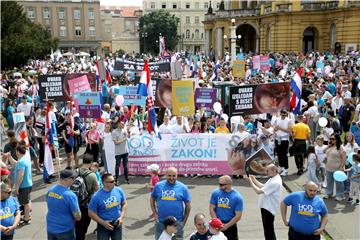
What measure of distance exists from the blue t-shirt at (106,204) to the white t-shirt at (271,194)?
2360mm

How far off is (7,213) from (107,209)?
4.80ft

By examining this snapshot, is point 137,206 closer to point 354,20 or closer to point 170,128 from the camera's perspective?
point 170,128

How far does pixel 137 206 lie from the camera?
389 inches

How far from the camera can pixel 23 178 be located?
8477 mm

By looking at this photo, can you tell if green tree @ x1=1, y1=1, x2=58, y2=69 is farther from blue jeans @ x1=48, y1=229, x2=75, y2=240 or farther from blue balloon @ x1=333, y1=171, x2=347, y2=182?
blue jeans @ x1=48, y1=229, x2=75, y2=240

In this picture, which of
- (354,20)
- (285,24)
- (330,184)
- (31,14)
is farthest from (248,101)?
(31,14)

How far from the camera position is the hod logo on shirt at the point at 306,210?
650 centimetres

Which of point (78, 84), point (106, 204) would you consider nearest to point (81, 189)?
point (106, 204)

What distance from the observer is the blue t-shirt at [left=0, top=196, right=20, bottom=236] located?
6516 millimetres

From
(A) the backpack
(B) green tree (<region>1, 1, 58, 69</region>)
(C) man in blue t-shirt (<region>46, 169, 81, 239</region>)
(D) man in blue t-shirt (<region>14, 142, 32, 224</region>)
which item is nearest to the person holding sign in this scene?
(D) man in blue t-shirt (<region>14, 142, 32, 224</region>)

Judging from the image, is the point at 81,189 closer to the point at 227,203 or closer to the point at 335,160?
the point at 227,203

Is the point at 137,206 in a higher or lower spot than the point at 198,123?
lower

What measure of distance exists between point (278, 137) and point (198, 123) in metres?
2.25

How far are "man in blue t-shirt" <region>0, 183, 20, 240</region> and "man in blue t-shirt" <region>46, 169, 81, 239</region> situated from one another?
602mm
